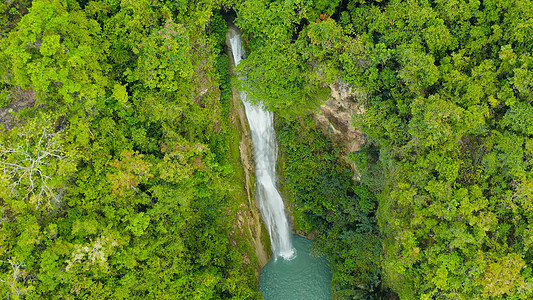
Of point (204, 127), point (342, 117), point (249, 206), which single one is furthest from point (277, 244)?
point (204, 127)

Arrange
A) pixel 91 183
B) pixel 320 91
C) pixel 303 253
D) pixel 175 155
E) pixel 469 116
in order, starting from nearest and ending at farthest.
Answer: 1. pixel 469 116
2. pixel 91 183
3. pixel 175 155
4. pixel 320 91
5. pixel 303 253

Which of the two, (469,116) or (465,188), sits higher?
(469,116)

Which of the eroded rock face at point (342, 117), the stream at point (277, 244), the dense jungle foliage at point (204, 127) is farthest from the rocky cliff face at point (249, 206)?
the eroded rock face at point (342, 117)

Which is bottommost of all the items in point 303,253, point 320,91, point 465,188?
point 303,253

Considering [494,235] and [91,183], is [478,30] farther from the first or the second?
[91,183]

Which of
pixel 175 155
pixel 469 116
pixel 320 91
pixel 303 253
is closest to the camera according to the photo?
pixel 469 116

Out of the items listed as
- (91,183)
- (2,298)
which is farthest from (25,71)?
(2,298)

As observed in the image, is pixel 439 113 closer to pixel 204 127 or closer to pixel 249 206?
pixel 204 127

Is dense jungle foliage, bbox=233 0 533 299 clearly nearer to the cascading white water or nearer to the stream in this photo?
the cascading white water
